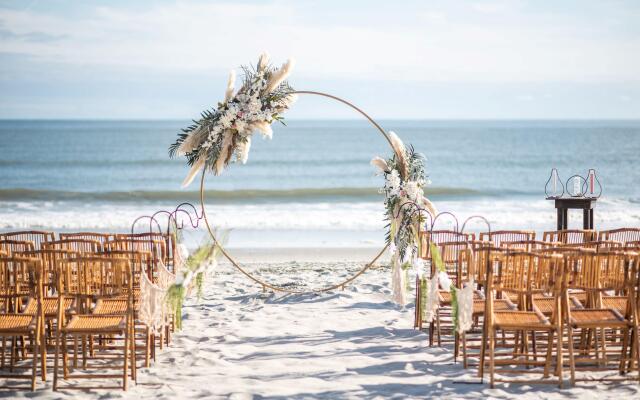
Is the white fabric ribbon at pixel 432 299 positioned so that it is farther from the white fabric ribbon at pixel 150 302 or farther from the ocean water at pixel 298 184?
the ocean water at pixel 298 184

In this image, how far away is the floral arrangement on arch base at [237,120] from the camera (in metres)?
8.60

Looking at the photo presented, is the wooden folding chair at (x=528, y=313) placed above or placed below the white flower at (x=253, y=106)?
below

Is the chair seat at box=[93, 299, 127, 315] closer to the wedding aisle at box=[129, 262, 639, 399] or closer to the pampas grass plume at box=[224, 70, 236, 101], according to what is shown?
the wedding aisle at box=[129, 262, 639, 399]

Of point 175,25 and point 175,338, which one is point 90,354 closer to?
point 175,338

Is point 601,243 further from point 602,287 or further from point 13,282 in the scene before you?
point 13,282

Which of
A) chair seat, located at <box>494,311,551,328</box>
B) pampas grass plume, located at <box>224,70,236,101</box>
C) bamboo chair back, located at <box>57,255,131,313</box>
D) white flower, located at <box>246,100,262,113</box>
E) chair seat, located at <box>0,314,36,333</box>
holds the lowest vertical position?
chair seat, located at <box>0,314,36,333</box>

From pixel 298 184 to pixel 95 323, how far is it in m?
28.3

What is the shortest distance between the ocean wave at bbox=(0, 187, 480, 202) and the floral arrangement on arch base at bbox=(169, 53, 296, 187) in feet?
61.6

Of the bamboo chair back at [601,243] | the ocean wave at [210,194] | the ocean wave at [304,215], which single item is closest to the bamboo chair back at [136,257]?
the bamboo chair back at [601,243]

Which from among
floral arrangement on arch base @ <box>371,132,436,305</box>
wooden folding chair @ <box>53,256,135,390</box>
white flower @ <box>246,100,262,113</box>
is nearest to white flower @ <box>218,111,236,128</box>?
white flower @ <box>246,100,262,113</box>

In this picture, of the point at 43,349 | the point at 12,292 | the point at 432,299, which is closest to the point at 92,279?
the point at 43,349

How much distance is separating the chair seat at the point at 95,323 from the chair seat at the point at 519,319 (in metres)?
2.74

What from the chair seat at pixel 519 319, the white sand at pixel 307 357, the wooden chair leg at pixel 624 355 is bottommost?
the white sand at pixel 307 357

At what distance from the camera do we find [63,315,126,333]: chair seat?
5.86 meters
